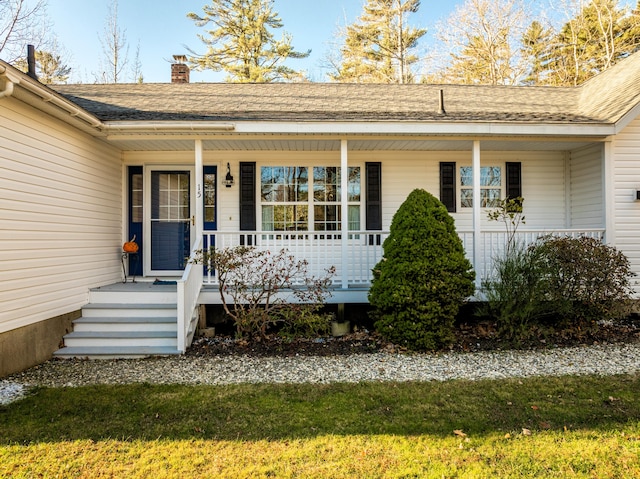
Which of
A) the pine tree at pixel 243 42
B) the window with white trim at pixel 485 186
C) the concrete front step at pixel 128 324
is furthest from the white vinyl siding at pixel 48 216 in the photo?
the pine tree at pixel 243 42

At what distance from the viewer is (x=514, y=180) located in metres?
7.55

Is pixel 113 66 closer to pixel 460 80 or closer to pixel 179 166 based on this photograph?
pixel 179 166

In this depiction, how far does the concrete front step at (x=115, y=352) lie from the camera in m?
5.09

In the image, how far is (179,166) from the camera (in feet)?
24.0

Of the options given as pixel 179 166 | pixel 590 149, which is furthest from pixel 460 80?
pixel 179 166

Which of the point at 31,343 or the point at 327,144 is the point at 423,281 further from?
the point at 31,343

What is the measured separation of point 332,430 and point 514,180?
21.3 feet

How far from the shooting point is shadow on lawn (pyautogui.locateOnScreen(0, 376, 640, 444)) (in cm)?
307

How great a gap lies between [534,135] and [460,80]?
14.8 m

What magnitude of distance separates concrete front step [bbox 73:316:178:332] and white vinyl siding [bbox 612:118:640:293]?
7474mm

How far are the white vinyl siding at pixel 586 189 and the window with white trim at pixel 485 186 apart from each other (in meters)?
1.36

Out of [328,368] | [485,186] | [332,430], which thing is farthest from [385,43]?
[332,430]

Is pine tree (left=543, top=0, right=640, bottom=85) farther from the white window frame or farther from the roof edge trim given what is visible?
the roof edge trim

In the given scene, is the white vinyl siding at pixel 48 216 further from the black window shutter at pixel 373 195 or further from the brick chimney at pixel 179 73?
the black window shutter at pixel 373 195
